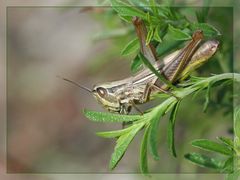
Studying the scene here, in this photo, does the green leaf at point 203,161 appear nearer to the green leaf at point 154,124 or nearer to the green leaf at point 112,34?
the green leaf at point 154,124

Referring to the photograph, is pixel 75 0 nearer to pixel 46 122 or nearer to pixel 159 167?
pixel 159 167

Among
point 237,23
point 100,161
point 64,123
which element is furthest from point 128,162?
point 237,23

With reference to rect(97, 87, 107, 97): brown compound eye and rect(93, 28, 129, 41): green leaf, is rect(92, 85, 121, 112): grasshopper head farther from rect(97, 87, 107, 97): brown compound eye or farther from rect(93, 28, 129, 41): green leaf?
rect(93, 28, 129, 41): green leaf

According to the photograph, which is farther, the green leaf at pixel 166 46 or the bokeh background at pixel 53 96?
the bokeh background at pixel 53 96

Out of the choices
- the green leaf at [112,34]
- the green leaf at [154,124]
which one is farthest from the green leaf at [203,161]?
the green leaf at [112,34]

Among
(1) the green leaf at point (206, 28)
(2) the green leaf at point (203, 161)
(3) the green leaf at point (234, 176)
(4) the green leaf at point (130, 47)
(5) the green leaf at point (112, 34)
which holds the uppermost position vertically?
(5) the green leaf at point (112, 34)

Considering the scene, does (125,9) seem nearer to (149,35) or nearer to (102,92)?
(149,35)

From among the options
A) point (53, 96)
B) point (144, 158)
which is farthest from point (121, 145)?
point (53, 96)
